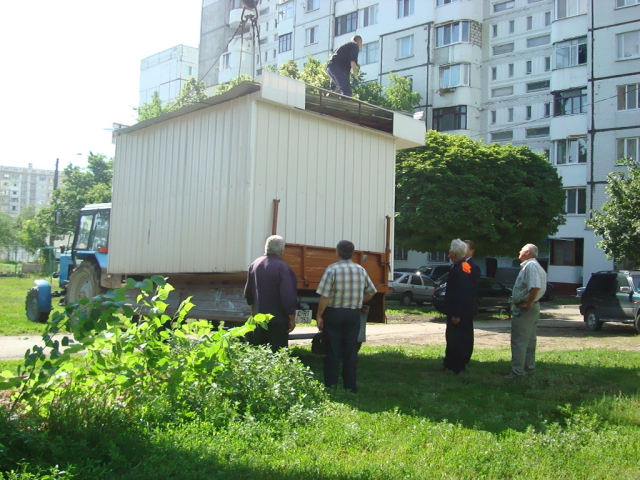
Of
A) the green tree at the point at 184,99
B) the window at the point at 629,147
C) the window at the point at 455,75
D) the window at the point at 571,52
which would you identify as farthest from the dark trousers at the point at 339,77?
the window at the point at 455,75

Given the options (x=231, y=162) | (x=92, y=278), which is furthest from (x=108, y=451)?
(x=92, y=278)

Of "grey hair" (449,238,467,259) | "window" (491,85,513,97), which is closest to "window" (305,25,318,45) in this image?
"window" (491,85,513,97)

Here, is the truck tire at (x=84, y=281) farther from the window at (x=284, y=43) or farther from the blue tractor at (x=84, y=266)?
the window at (x=284, y=43)

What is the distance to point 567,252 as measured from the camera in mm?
38625

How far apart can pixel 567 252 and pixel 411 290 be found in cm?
1534

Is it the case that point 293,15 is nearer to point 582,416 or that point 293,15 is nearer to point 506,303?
point 506,303

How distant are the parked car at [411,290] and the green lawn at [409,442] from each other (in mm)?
20489

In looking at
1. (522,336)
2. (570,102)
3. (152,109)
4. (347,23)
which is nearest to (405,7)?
(347,23)

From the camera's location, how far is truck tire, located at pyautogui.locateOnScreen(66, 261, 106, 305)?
13977 mm

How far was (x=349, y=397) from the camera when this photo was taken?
6.48 m

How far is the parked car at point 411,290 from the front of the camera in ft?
91.4

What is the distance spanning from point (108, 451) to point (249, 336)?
389 centimetres

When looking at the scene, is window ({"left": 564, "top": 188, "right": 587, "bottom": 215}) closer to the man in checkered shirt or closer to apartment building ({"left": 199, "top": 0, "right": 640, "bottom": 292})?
apartment building ({"left": 199, "top": 0, "right": 640, "bottom": 292})

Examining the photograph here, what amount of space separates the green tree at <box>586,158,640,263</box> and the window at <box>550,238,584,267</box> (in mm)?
13197
